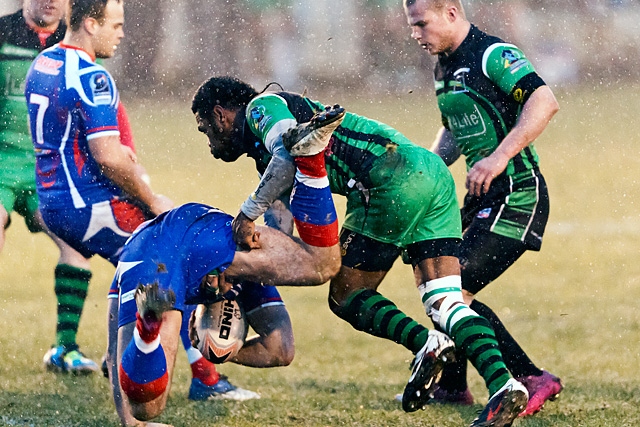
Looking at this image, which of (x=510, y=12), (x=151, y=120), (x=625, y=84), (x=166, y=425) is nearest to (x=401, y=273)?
(x=166, y=425)

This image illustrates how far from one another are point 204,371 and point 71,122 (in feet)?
4.75

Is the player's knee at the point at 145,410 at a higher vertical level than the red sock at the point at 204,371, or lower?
higher

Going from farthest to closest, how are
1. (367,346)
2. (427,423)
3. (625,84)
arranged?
(625,84) < (367,346) < (427,423)

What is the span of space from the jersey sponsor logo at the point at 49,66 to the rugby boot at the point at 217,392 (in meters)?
1.71

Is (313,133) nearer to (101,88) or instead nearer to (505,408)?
(505,408)

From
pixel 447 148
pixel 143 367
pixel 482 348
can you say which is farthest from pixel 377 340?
pixel 143 367

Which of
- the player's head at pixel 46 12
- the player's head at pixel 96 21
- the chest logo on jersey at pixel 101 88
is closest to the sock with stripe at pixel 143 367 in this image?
the chest logo on jersey at pixel 101 88

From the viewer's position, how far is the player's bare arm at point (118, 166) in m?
5.49

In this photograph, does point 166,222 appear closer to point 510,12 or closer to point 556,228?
point 556,228

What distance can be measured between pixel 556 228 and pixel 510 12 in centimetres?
1200

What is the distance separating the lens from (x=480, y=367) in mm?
4273

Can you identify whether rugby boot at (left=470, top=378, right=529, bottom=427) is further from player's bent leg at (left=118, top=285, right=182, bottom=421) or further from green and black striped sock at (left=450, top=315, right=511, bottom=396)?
player's bent leg at (left=118, top=285, right=182, bottom=421)

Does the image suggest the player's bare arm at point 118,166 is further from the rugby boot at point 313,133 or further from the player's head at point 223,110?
the rugby boot at point 313,133

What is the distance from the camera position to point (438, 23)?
516 centimetres
